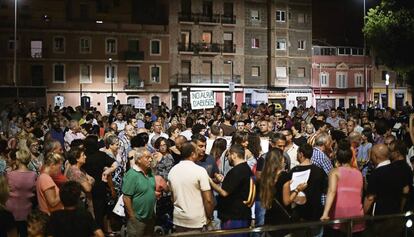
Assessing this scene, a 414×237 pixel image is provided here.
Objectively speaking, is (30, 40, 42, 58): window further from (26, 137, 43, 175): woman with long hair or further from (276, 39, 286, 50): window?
(26, 137, 43, 175): woman with long hair

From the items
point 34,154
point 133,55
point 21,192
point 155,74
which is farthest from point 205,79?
point 21,192

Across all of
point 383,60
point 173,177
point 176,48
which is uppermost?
point 176,48

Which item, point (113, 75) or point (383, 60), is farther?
point (113, 75)

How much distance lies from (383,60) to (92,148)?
68.1 feet

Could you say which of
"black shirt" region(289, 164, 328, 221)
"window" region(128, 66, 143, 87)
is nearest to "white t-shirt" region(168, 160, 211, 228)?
"black shirt" region(289, 164, 328, 221)

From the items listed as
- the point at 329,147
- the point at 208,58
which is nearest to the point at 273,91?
the point at 208,58

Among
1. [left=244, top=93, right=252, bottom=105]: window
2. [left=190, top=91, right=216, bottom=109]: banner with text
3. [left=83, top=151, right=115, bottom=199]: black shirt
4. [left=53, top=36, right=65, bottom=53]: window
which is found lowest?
[left=83, top=151, right=115, bottom=199]: black shirt

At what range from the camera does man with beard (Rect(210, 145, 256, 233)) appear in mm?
7734

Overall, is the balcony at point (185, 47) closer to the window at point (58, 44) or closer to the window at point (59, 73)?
the window at point (58, 44)

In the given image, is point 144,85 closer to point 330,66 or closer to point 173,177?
point 330,66

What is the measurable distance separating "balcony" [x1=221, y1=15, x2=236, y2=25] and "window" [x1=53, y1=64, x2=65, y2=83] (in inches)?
694

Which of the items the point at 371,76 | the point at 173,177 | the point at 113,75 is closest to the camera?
the point at 173,177

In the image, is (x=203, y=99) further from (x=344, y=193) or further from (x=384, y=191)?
(x=344, y=193)

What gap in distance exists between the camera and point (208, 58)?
62.0 metres
